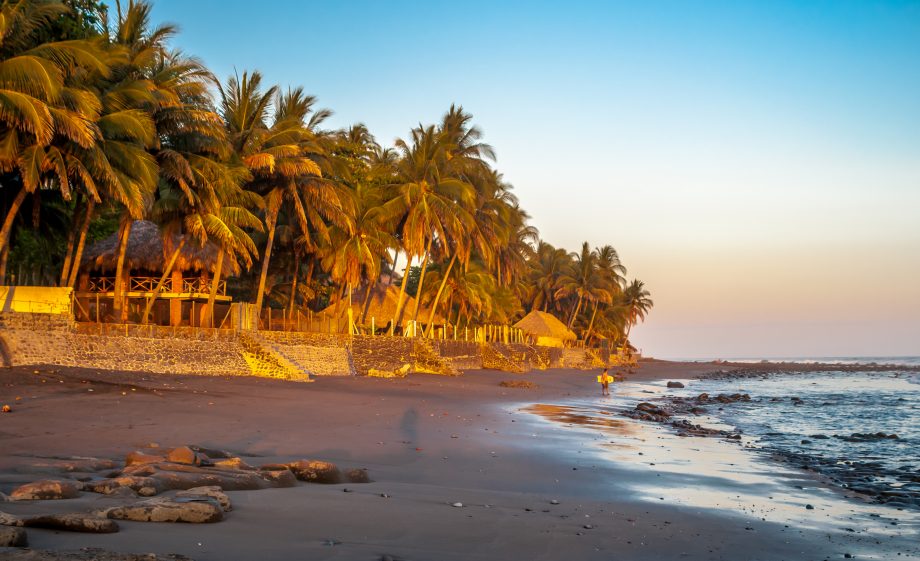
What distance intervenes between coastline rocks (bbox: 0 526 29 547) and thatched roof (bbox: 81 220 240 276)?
981 inches

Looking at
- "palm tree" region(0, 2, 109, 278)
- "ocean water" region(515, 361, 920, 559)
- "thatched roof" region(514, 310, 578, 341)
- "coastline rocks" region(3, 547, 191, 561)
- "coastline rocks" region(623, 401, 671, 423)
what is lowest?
"coastline rocks" region(623, 401, 671, 423)

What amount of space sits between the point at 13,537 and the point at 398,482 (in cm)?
522

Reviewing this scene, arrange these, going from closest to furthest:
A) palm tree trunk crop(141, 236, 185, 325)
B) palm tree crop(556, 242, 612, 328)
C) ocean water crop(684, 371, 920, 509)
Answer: ocean water crop(684, 371, 920, 509), palm tree trunk crop(141, 236, 185, 325), palm tree crop(556, 242, 612, 328)

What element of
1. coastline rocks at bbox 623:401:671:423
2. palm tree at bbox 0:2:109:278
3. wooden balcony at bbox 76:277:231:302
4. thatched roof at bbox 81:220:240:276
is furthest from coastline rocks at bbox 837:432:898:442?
wooden balcony at bbox 76:277:231:302

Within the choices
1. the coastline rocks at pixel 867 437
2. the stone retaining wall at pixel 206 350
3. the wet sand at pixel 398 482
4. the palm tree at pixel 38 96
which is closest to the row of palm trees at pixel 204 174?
the palm tree at pixel 38 96

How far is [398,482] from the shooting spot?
8.84m

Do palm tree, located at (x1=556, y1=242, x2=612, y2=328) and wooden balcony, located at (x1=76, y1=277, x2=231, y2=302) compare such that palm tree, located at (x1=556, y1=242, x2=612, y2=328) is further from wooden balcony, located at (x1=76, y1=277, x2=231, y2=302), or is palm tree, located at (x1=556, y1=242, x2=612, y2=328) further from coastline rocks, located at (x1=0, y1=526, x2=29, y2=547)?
coastline rocks, located at (x1=0, y1=526, x2=29, y2=547)

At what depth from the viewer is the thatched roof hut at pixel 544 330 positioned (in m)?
58.6

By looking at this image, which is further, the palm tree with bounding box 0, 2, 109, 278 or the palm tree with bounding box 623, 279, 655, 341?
the palm tree with bounding box 623, 279, 655, 341

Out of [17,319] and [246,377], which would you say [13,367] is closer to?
[17,319]

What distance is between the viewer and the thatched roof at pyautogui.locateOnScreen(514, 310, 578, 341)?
5859 cm

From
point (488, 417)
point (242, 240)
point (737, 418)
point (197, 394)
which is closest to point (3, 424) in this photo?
point (197, 394)

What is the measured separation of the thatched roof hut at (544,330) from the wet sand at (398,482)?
1542 inches

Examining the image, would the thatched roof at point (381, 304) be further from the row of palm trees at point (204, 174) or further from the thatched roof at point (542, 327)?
the thatched roof at point (542, 327)
